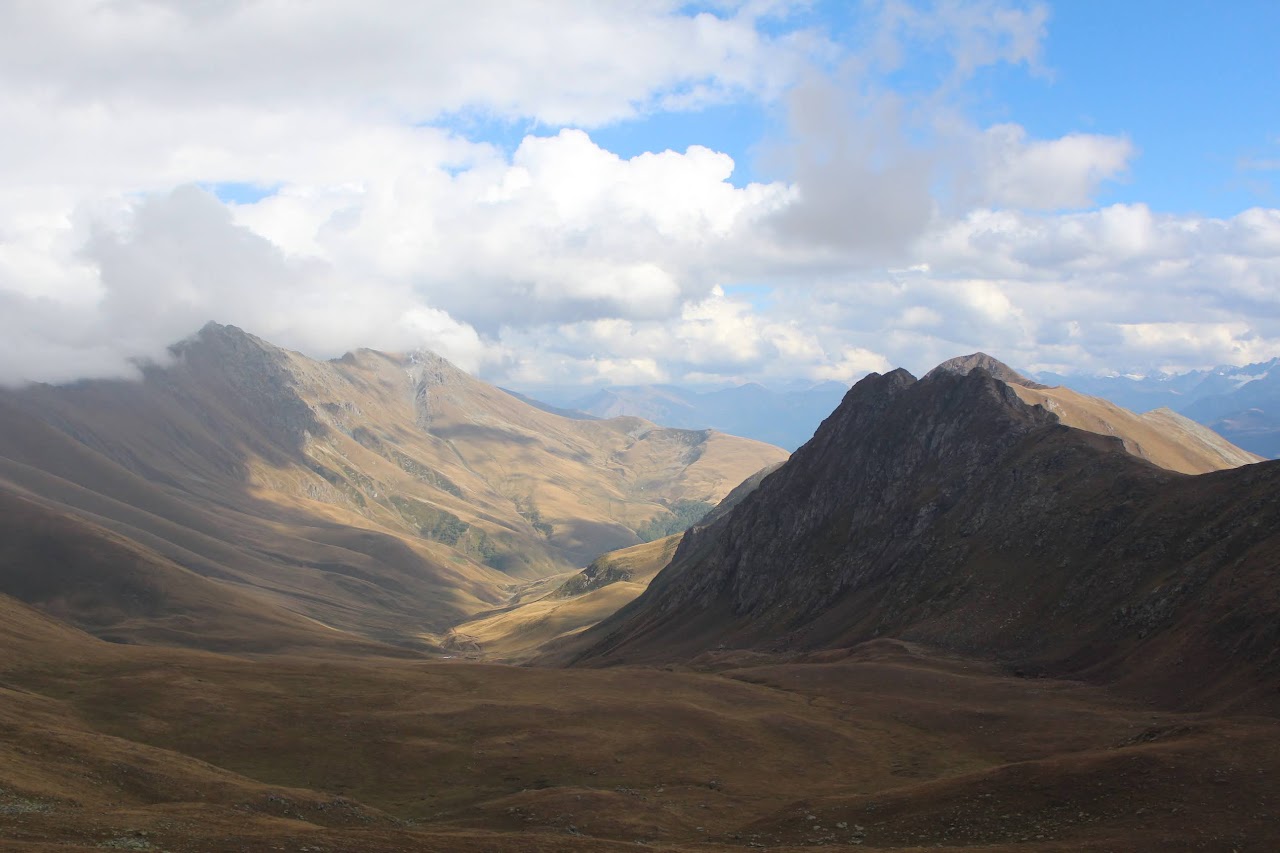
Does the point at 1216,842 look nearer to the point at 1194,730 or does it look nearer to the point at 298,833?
the point at 1194,730

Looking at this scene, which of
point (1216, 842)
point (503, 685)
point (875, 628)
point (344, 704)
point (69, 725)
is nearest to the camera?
point (1216, 842)

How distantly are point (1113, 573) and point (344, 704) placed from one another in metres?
114

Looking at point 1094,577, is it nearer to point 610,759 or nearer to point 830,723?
point 830,723

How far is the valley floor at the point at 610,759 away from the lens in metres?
61.2

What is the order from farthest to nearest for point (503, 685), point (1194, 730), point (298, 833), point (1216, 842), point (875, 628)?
point (875, 628) → point (503, 685) → point (1194, 730) → point (298, 833) → point (1216, 842)

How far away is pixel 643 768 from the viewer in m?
97.7

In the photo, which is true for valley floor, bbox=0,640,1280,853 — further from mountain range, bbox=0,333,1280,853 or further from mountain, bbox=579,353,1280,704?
mountain, bbox=579,353,1280,704

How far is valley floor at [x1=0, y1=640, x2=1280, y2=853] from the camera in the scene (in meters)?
61.2

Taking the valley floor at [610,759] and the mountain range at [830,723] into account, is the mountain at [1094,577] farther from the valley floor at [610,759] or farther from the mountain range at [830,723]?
the valley floor at [610,759]

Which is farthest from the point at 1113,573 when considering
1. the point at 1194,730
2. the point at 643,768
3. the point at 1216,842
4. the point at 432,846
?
the point at 432,846

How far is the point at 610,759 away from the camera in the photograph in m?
99.8

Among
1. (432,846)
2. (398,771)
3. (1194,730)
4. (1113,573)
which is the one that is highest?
(1113,573)

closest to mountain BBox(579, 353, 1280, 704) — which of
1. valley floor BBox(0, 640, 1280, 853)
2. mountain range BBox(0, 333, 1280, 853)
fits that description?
mountain range BBox(0, 333, 1280, 853)

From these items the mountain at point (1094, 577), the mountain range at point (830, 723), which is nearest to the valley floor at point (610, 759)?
the mountain range at point (830, 723)
